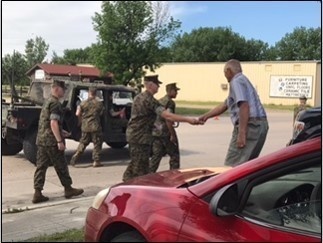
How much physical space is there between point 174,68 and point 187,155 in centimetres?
4015

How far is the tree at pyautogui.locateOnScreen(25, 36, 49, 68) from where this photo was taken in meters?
10.0

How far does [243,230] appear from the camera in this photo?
8.52 ft

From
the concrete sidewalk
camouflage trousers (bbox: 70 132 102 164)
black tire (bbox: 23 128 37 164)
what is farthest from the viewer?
camouflage trousers (bbox: 70 132 102 164)

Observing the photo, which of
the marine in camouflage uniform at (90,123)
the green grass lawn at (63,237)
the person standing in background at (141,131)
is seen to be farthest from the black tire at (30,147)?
the green grass lawn at (63,237)

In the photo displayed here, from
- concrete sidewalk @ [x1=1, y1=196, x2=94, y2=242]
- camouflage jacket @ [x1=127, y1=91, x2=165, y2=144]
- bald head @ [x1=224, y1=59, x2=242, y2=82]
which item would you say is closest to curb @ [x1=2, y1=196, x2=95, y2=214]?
concrete sidewalk @ [x1=1, y1=196, x2=94, y2=242]

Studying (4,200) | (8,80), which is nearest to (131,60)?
(8,80)

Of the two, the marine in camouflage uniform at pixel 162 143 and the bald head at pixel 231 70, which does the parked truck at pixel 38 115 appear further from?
the bald head at pixel 231 70

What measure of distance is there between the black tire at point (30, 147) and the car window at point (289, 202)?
7.58 meters

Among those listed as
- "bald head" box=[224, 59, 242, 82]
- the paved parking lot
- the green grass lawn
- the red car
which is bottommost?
the paved parking lot

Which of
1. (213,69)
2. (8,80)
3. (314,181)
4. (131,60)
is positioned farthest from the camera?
(213,69)

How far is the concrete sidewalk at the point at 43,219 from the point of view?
17.3ft

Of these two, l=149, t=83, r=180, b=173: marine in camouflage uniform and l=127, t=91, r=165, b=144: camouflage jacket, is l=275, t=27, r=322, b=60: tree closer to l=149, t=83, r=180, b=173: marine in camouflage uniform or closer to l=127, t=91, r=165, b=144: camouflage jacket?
l=127, t=91, r=165, b=144: camouflage jacket

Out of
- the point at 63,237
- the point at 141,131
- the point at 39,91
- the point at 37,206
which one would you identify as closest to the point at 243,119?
the point at 141,131

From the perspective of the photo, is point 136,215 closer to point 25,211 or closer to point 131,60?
point 25,211
